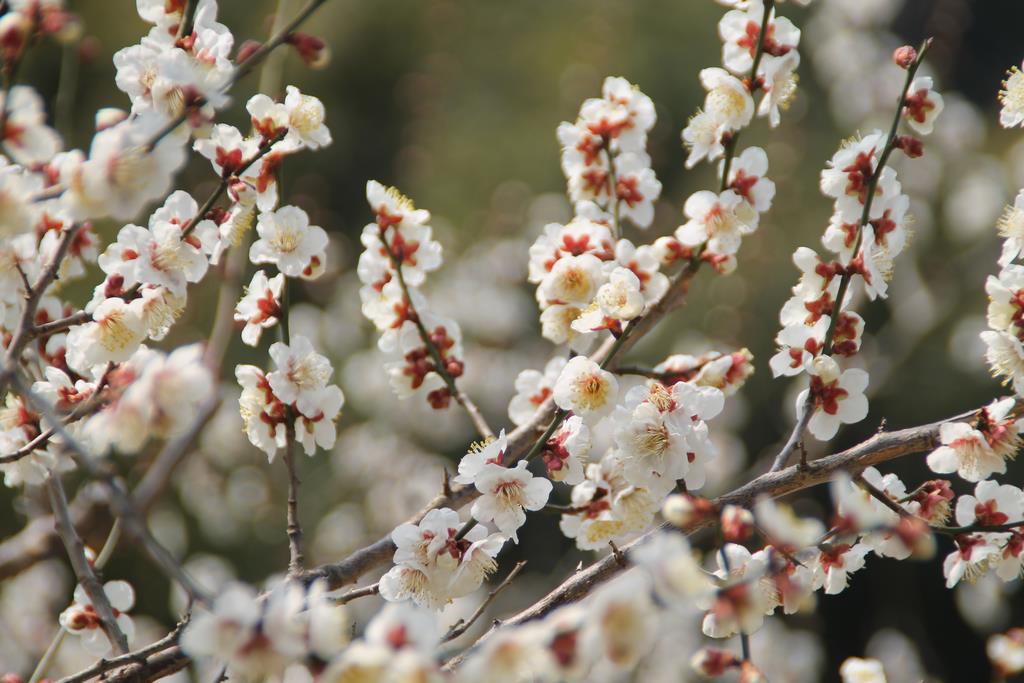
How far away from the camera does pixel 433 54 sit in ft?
28.6

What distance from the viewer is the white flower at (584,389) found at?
1.27 m

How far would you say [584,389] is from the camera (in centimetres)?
128

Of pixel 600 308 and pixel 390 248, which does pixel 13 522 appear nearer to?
pixel 390 248

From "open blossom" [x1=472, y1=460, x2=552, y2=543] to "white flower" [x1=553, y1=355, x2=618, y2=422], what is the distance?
4.1 inches

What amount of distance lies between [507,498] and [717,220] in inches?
20.0

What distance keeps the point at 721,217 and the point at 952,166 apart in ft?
14.1

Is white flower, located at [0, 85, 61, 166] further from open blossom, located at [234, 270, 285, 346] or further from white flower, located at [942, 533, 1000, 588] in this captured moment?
white flower, located at [942, 533, 1000, 588]

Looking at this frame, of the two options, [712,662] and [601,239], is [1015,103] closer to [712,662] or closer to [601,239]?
[601,239]

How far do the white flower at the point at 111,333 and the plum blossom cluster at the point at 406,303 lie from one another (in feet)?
1.26

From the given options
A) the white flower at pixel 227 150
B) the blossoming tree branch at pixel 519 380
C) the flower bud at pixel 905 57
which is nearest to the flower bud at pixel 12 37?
the blossoming tree branch at pixel 519 380

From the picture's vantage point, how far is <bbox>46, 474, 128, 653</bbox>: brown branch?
1.31 meters

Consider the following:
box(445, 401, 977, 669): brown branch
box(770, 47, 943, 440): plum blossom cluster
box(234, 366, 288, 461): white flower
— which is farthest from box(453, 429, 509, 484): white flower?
box(770, 47, 943, 440): plum blossom cluster

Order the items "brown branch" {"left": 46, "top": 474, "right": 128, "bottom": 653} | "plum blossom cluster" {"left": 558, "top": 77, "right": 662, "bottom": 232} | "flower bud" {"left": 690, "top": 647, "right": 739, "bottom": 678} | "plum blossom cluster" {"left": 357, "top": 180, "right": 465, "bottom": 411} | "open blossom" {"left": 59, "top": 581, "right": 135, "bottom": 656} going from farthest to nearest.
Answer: "plum blossom cluster" {"left": 558, "top": 77, "right": 662, "bottom": 232}
"plum blossom cluster" {"left": 357, "top": 180, "right": 465, "bottom": 411}
"open blossom" {"left": 59, "top": 581, "right": 135, "bottom": 656}
"brown branch" {"left": 46, "top": 474, "right": 128, "bottom": 653}
"flower bud" {"left": 690, "top": 647, "right": 739, "bottom": 678}

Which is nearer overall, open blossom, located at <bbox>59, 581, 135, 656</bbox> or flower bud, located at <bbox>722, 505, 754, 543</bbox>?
flower bud, located at <bbox>722, 505, 754, 543</bbox>
